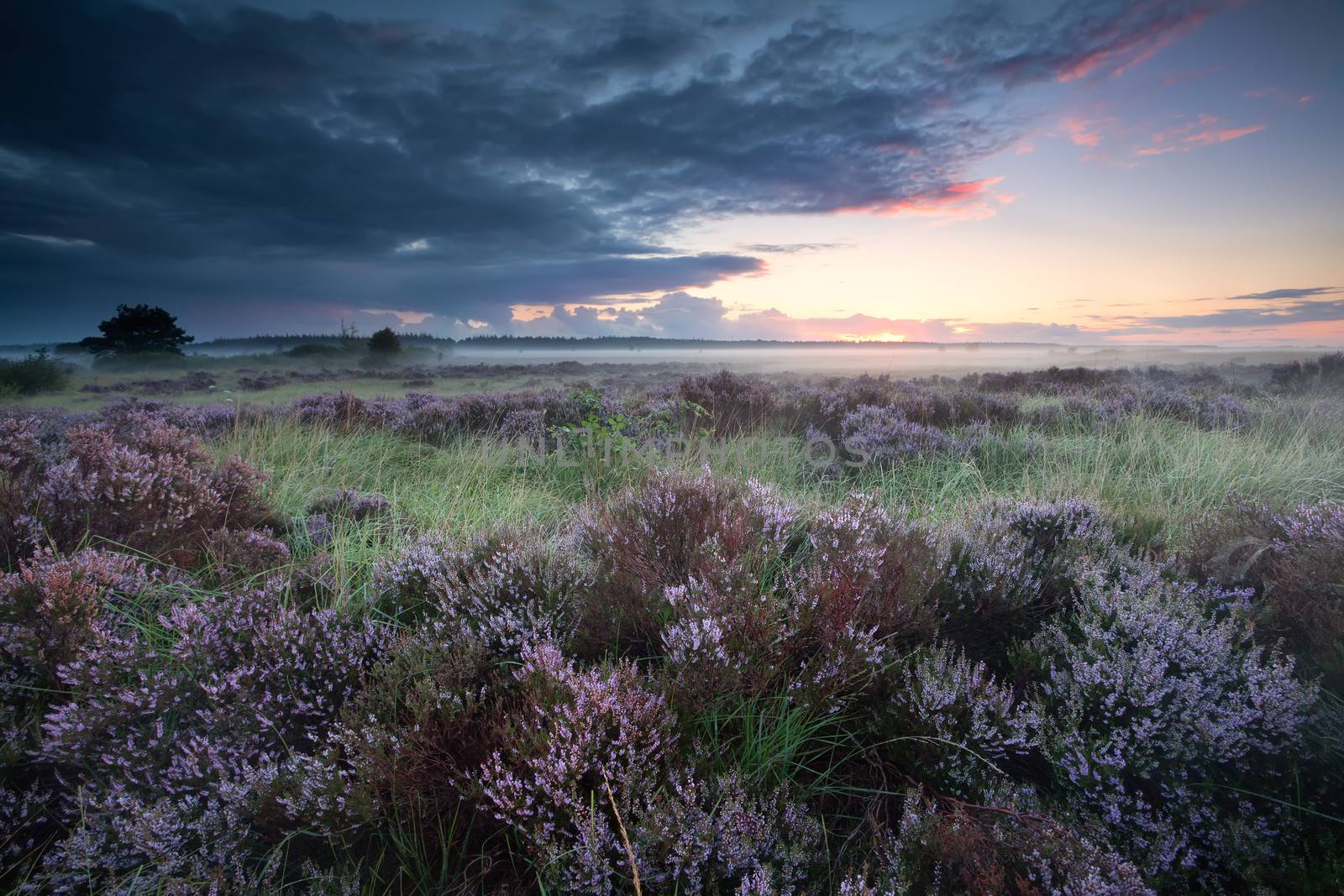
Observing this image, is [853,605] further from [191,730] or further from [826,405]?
[826,405]

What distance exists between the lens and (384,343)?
4062 centimetres

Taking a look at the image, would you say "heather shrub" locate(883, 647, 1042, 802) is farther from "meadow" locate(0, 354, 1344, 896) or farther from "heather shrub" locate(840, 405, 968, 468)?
"heather shrub" locate(840, 405, 968, 468)

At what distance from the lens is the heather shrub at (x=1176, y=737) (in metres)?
1.78

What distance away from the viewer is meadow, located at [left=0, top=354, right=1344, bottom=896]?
1745 millimetres

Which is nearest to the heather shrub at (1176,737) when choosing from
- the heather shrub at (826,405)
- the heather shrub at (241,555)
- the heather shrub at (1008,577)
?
the heather shrub at (1008,577)

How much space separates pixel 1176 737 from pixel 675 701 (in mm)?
1592

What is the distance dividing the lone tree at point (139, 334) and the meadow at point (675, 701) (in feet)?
125

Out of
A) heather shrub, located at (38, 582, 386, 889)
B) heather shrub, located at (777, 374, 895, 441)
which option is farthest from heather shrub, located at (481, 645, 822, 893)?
heather shrub, located at (777, 374, 895, 441)

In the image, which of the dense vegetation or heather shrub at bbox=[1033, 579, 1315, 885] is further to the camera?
the dense vegetation

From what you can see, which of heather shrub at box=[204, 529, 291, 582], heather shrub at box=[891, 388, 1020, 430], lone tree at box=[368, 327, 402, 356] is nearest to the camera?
heather shrub at box=[204, 529, 291, 582]

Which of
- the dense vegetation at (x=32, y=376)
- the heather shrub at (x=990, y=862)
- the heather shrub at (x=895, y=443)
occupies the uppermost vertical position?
the dense vegetation at (x=32, y=376)

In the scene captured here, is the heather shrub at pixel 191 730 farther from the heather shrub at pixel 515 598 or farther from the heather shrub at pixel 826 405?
the heather shrub at pixel 826 405

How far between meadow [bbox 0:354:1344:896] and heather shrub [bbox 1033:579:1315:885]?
0.01 metres

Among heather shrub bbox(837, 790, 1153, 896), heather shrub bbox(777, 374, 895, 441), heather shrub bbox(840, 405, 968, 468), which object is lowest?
heather shrub bbox(837, 790, 1153, 896)
